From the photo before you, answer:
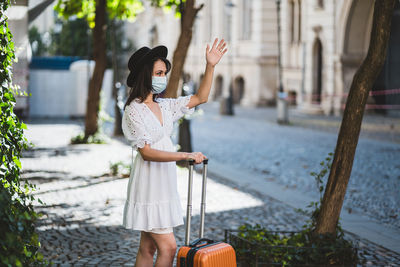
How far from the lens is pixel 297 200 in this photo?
928cm

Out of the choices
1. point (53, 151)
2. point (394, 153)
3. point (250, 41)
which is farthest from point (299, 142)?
point (250, 41)

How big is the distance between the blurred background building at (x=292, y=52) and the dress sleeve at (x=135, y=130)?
11768 millimetres

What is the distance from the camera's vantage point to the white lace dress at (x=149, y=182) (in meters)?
4.20

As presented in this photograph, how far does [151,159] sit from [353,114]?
2.12m

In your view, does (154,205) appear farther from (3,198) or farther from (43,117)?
(43,117)

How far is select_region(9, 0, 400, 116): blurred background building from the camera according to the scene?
26.8m

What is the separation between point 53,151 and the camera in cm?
1517

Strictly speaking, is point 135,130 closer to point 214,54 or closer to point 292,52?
point 214,54

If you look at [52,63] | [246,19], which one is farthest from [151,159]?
[246,19]

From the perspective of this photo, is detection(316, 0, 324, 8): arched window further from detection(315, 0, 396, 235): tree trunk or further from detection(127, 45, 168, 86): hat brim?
detection(127, 45, 168, 86): hat brim

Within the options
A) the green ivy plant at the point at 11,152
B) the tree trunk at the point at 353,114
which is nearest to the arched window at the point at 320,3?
the tree trunk at the point at 353,114

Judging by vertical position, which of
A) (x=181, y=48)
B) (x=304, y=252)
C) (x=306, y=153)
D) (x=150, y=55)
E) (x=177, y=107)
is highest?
(x=181, y=48)

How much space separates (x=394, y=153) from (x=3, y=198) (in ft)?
43.2

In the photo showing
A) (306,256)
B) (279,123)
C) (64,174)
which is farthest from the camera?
(279,123)
